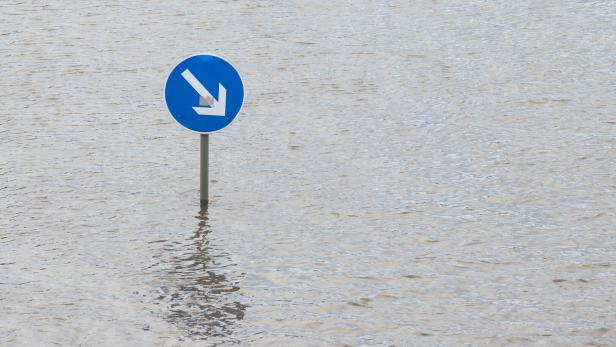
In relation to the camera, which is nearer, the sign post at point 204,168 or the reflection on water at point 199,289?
the reflection on water at point 199,289

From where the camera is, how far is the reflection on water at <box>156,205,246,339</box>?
22.2 feet

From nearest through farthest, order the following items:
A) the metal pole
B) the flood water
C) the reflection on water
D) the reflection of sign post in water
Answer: the reflection on water, the flood water, the reflection of sign post in water, the metal pole

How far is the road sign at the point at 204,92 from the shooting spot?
8391 millimetres

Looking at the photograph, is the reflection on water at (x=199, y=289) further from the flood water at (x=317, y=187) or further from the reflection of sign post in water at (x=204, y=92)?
the reflection of sign post in water at (x=204, y=92)

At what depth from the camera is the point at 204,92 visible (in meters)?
8.48

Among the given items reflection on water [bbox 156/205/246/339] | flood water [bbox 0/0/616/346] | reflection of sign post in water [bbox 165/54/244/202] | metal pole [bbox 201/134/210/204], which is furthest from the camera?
metal pole [bbox 201/134/210/204]

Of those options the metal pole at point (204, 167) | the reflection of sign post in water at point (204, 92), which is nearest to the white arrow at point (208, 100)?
the reflection of sign post in water at point (204, 92)

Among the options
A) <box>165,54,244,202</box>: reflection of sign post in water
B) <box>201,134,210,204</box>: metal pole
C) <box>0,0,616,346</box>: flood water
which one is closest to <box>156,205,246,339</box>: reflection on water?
<box>0,0,616,346</box>: flood water

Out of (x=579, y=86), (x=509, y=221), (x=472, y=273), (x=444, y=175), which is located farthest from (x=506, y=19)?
(x=472, y=273)

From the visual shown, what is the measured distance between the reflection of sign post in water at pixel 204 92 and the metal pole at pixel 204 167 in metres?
0.09

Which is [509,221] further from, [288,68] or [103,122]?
[288,68]

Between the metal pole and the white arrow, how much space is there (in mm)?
222

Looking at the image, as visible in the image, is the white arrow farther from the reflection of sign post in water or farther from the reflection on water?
the reflection on water

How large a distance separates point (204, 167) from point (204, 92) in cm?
62
